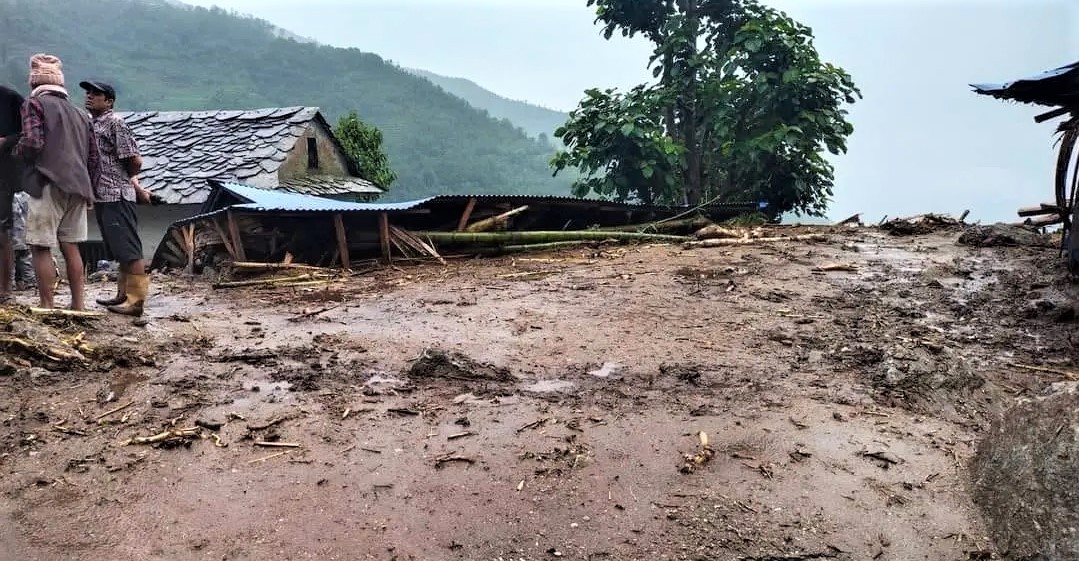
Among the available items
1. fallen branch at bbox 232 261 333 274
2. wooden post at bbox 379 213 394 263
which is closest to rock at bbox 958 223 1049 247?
wooden post at bbox 379 213 394 263

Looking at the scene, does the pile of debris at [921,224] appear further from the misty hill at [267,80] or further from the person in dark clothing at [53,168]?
the misty hill at [267,80]

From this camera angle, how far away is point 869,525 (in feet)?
8.71

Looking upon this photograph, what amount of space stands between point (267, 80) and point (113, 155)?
72.0 meters

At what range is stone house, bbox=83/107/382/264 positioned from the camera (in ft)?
51.6

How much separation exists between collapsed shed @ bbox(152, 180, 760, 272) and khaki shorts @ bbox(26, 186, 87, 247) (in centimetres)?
357

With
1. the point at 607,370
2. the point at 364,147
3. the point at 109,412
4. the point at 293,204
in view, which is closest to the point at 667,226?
the point at 293,204

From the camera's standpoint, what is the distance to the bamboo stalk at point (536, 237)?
9430mm

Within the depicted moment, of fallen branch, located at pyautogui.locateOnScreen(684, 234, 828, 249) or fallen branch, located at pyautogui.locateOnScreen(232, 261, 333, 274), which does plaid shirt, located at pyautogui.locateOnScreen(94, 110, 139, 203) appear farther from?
fallen branch, located at pyautogui.locateOnScreen(684, 234, 828, 249)

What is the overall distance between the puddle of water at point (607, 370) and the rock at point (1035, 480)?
196 centimetres

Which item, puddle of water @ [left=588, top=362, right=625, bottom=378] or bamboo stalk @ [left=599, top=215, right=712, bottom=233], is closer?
puddle of water @ [left=588, top=362, right=625, bottom=378]

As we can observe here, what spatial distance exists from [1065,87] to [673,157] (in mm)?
8146

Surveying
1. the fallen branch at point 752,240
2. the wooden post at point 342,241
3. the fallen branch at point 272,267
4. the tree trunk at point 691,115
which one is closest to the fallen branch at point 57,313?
the fallen branch at point 272,267

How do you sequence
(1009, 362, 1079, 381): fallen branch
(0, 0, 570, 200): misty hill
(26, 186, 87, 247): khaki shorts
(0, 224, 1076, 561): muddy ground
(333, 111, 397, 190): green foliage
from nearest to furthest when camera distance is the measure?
(0, 224, 1076, 561): muddy ground < (1009, 362, 1079, 381): fallen branch < (26, 186, 87, 247): khaki shorts < (333, 111, 397, 190): green foliage < (0, 0, 570, 200): misty hill

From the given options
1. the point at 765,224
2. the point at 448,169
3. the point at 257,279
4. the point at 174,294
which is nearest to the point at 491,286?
the point at 257,279
